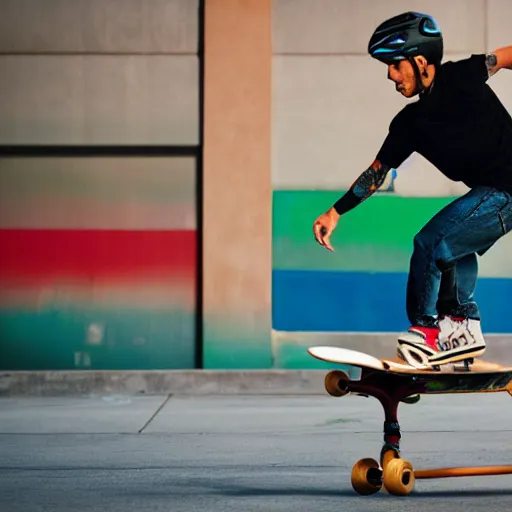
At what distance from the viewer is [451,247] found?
6.12m

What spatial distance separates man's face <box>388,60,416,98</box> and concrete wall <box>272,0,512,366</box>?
7.37 metres

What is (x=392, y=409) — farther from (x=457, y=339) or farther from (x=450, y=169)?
(x=450, y=169)

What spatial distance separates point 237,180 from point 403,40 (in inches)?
296

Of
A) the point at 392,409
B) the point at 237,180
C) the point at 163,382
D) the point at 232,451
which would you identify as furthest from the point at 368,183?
the point at 237,180

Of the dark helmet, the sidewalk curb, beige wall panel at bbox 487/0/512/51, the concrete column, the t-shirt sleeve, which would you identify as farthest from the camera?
beige wall panel at bbox 487/0/512/51

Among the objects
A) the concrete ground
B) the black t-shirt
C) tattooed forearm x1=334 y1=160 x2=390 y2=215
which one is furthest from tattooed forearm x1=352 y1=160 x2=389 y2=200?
the concrete ground

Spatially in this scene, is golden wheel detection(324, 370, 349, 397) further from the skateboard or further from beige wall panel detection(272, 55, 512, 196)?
beige wall panel detection(272, 55, 512, 196)

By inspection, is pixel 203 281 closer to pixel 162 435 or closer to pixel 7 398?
pixel 7 398

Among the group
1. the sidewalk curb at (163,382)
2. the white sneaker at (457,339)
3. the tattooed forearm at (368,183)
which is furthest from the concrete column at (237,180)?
the white sneaker at (457,339)

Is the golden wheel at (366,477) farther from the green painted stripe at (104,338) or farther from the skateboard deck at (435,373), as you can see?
the green painted stripe at (104,338)

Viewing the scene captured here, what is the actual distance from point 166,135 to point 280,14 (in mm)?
1883

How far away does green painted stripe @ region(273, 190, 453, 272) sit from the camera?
13.8 meters

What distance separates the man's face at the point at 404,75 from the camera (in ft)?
20.7

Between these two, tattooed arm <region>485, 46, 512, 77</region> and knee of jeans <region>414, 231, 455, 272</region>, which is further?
tattooed arm <region>485, 46, 512, 77</region>
